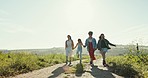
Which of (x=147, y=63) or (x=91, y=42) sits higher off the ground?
(x=91, y=42)

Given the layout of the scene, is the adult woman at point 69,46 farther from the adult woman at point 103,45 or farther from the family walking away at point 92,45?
the adult woman at point 103,45

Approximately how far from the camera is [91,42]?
19.1m

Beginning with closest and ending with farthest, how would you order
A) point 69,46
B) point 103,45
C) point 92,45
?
point 103,45, point 92,45, point 69,46

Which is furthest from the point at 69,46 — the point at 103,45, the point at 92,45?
the point at 103,45

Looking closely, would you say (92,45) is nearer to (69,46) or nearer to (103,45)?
(103,45)

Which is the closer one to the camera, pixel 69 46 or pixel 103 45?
pixel 103 45

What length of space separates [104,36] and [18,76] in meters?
6.96

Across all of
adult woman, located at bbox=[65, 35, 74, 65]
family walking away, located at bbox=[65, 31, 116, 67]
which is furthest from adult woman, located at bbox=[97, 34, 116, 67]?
adult woman, located at bbox=[65, 35, 74, 65]

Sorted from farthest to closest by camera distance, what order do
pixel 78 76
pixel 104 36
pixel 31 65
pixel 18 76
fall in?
pixel 104 36 < pixel 31 65 < pixel 18 76 < pixel 78 76

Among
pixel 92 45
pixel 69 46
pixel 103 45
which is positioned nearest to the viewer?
pixel 103 45

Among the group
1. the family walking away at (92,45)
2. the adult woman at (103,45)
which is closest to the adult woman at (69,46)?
the family walking away at (92,45)

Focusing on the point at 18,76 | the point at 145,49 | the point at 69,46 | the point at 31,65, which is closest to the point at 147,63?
the point at 145,49

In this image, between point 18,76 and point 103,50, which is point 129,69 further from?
point 18,76

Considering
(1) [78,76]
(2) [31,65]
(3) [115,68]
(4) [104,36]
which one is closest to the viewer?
(1) [78,76]
